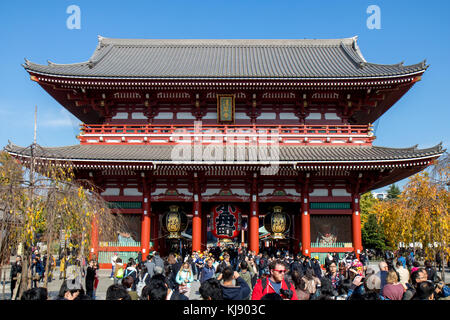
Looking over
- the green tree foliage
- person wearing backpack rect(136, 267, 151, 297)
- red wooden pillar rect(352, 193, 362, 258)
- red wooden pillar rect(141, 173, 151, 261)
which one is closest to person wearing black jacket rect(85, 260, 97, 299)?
person wearing backpack rect(136, 267, 151, 297)

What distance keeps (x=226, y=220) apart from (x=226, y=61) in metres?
11.2

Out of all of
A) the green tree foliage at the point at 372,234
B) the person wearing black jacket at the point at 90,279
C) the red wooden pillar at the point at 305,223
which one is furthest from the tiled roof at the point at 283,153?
the green tree foliage at the point at 372,234

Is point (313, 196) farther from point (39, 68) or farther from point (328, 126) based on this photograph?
point (39, 68)

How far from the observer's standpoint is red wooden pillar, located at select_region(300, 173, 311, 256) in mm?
19047

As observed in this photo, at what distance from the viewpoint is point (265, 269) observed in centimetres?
1468

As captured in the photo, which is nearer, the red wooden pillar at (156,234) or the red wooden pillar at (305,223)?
the red wooden pillar at (305,223)

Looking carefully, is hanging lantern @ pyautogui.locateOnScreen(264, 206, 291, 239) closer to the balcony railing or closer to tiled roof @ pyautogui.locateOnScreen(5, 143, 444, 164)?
tiled roof @ pyautogui.locateOnScreen(5, 143, 444, 164)

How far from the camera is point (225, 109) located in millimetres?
20938

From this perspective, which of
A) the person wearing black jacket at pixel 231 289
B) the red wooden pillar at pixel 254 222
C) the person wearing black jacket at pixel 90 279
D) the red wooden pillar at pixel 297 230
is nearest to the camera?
the person wearing black jacket at pixel 231 289

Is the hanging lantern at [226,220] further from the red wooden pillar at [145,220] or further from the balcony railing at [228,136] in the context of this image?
the balcony railing at [228,136]

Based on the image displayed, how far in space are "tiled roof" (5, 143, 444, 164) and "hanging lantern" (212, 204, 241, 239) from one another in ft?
11.7

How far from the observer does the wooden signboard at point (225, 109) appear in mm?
20859

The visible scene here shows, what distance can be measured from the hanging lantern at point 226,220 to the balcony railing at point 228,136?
3841 millimetres
